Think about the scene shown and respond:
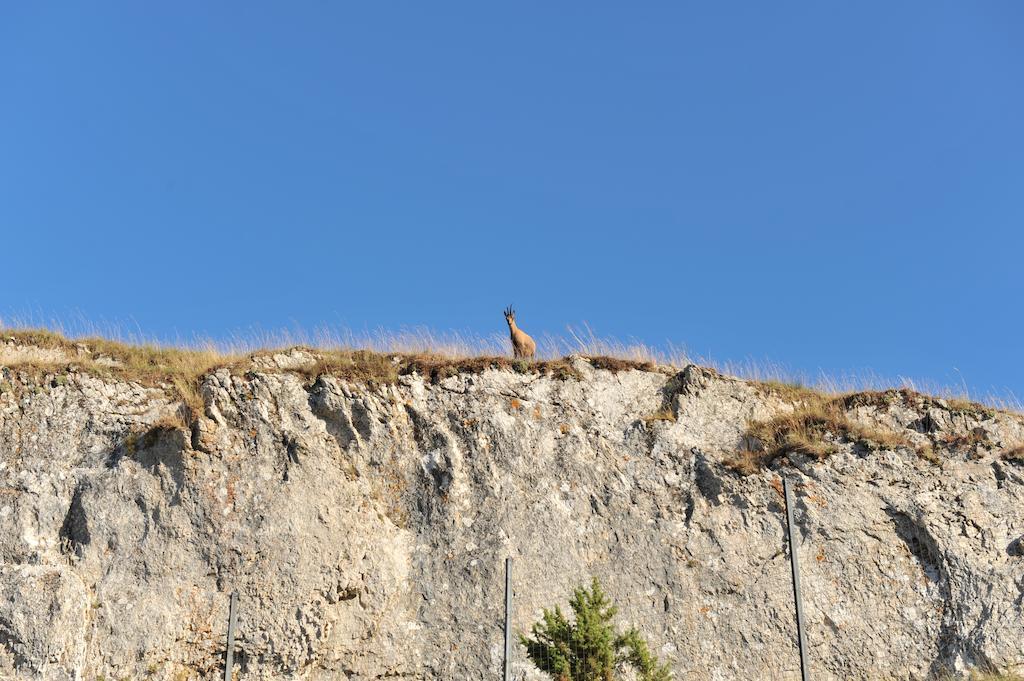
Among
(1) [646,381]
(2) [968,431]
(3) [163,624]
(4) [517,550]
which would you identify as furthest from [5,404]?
(2) [968,431]

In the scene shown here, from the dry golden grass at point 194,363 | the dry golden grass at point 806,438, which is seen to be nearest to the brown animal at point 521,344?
the dry golden grass at point 194,363

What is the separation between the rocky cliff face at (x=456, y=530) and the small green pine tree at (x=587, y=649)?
73.4 inches

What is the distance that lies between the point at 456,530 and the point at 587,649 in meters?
4.10

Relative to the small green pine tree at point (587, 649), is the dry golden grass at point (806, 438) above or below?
above

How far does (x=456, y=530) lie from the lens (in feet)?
54.1

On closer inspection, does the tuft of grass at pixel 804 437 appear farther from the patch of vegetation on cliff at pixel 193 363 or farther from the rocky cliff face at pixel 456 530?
the patch of vegetation on cliff at pixel 193 363

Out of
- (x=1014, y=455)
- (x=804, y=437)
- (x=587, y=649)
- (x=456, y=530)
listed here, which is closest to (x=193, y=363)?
(x=456, y=530)

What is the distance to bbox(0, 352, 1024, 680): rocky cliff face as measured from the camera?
593 inches

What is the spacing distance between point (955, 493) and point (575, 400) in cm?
669

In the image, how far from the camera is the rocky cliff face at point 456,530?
15055mm

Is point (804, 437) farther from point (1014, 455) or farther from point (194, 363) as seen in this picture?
point (194, 363)

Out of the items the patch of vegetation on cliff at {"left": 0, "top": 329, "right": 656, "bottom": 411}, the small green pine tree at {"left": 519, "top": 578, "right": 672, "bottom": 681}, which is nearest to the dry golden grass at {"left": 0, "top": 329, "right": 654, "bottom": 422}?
the patch of vegetation on cliff at {"left": 0, "top": 329, "right": 656, "bottom": 411}

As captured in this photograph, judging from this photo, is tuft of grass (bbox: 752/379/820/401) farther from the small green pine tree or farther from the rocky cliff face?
the small green pine tree

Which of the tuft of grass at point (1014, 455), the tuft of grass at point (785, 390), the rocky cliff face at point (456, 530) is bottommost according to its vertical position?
the rocky cliff face at point (456, 530)
